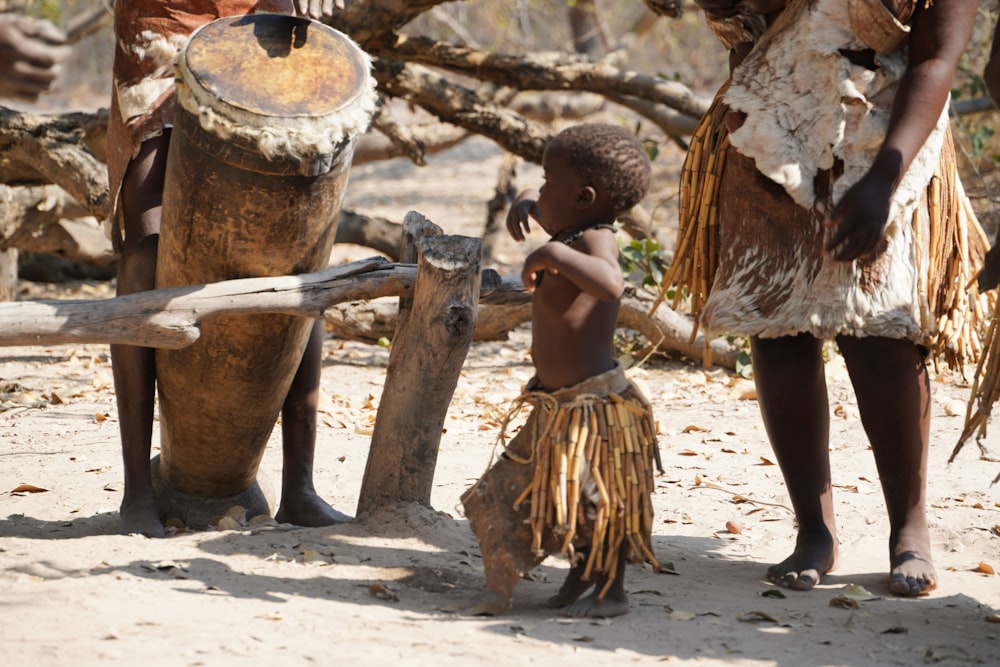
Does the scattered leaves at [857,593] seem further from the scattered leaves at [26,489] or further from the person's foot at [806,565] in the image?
the scattered leaves at [26,489]

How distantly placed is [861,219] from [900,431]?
1.98 ft

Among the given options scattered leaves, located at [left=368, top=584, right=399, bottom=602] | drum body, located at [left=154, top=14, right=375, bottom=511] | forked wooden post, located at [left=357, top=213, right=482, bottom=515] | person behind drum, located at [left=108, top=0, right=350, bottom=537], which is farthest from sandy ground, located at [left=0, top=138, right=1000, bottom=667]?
drum body, located at [left=154, top=14, right=375, bottom=511]

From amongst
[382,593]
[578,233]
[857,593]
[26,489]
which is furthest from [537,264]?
[26,489]

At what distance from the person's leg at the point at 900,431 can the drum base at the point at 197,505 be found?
185 centimetres

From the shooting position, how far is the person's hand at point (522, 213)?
2611 millimetres

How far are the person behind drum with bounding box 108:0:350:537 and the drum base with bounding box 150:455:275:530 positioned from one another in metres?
0.21

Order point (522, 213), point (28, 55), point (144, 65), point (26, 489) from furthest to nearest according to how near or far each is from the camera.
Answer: point (26, 489), point (144, 65), point (522, 213), point (28, 55)

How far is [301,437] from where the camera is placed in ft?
10.8

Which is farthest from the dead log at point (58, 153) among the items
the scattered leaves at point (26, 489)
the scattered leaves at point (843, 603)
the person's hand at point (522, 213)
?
the scattered leaves at point (843, 603)

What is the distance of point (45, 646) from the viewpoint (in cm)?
204

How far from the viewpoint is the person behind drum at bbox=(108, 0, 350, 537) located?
2.93 meters

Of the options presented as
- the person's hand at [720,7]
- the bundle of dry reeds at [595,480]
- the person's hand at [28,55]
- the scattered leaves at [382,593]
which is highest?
the person's hand at [720,7]

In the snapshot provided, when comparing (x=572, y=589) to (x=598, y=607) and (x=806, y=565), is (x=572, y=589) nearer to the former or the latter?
(x=598, y=607)

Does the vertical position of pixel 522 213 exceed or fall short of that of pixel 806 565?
it exceeds it
